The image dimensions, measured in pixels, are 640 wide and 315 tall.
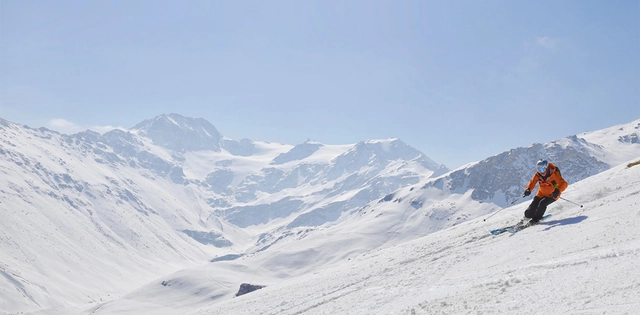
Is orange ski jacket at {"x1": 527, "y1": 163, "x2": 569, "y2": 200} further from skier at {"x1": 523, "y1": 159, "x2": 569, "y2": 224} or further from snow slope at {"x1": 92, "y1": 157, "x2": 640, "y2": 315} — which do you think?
snow slope at {"x1": 92, "y1": 157, "x2": 640, "y2": 315}

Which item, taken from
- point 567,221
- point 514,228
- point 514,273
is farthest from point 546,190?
point 514,273

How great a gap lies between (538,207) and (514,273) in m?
7.39

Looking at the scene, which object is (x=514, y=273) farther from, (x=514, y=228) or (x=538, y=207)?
(x=538, y=207)

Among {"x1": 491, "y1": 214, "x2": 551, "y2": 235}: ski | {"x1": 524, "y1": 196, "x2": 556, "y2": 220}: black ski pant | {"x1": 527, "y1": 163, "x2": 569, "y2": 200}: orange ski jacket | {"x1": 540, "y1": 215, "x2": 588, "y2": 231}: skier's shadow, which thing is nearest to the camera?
{"x1": 540, "y1": 215, "x2": 588, "y2": 231}: skier's shadow

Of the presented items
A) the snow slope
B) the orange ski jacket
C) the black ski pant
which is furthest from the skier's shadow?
the orange ski jacket

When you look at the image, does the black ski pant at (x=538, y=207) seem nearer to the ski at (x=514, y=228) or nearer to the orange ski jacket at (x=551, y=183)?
the orange ski jacket at (x=551, y=183)

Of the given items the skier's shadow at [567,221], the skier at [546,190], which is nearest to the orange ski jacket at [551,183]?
the skier at [546,190]

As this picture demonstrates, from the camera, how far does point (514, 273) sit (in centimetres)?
1259

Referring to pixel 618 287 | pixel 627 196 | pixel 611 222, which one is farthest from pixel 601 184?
pixel 618 287

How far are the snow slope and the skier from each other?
620mm

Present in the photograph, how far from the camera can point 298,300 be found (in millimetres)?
19391

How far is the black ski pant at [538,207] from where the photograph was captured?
62.0ft

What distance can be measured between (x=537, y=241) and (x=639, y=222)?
2.85 m

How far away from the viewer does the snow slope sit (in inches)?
402
